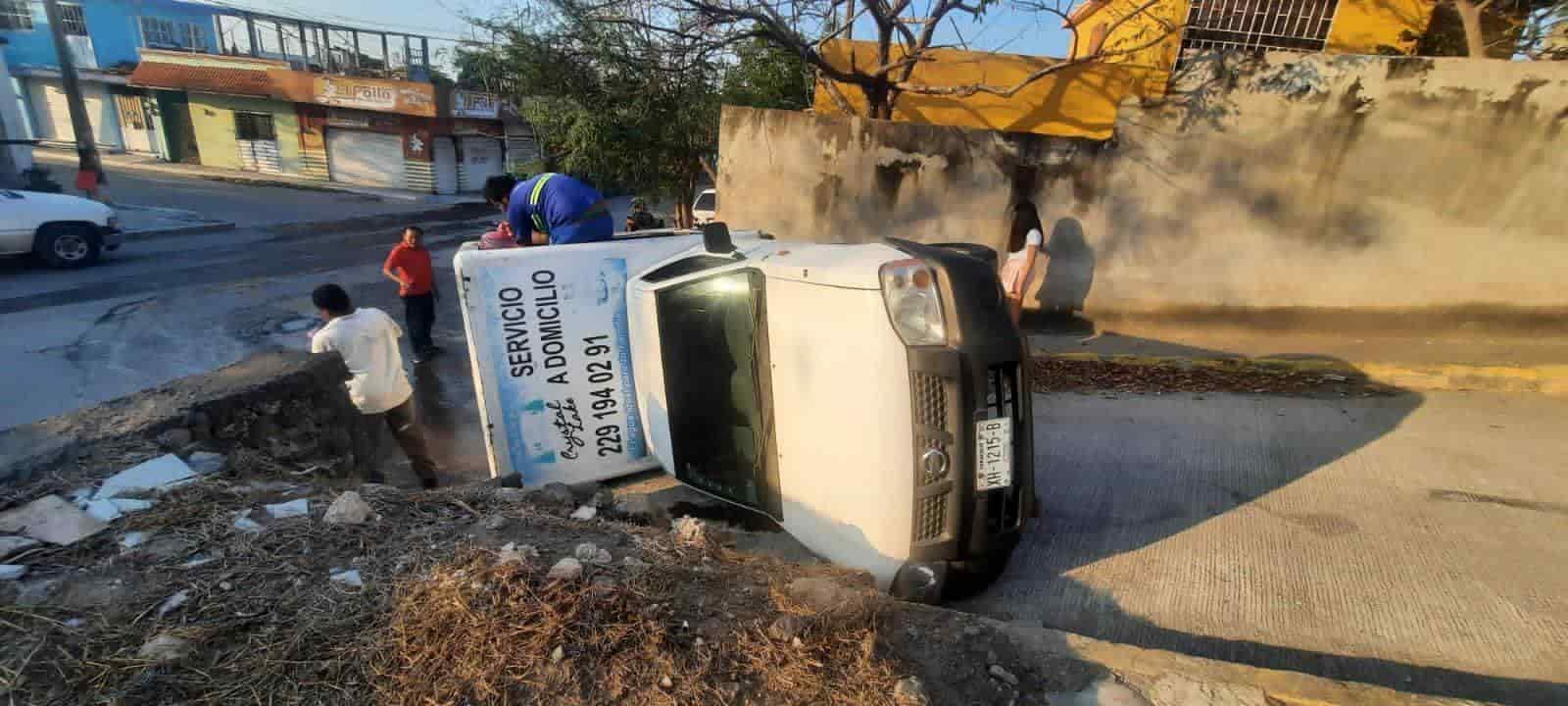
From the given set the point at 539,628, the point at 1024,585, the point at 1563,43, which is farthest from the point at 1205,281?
the point at 539,628

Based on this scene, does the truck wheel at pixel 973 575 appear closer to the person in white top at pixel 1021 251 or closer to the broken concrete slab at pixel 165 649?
the broken concrete slab at pixel 165 649

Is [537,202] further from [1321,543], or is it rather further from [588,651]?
[1321,543]

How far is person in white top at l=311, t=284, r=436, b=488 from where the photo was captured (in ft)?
13.5

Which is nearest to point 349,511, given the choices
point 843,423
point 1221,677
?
point 843,423

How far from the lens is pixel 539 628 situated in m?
1.80

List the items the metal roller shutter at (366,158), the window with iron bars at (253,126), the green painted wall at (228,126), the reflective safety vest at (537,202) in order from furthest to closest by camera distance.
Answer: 1. the window with iron bars at (253,126)
2. the green painted wall at (228,126)
3. the metal roller shutter at (366,158)
4. the reflective safety vest at (537,202)

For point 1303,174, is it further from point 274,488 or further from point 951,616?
point 274,488

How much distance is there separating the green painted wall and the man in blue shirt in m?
27.1

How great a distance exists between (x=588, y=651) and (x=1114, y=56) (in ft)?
26.4

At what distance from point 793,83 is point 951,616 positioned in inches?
345

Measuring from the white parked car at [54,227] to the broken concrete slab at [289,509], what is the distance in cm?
1231

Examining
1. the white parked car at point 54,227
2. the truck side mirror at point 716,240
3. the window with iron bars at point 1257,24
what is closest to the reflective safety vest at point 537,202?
the truck side mirror at point 716,240

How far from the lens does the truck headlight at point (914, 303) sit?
2.32 meters

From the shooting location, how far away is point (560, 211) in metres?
4.18
